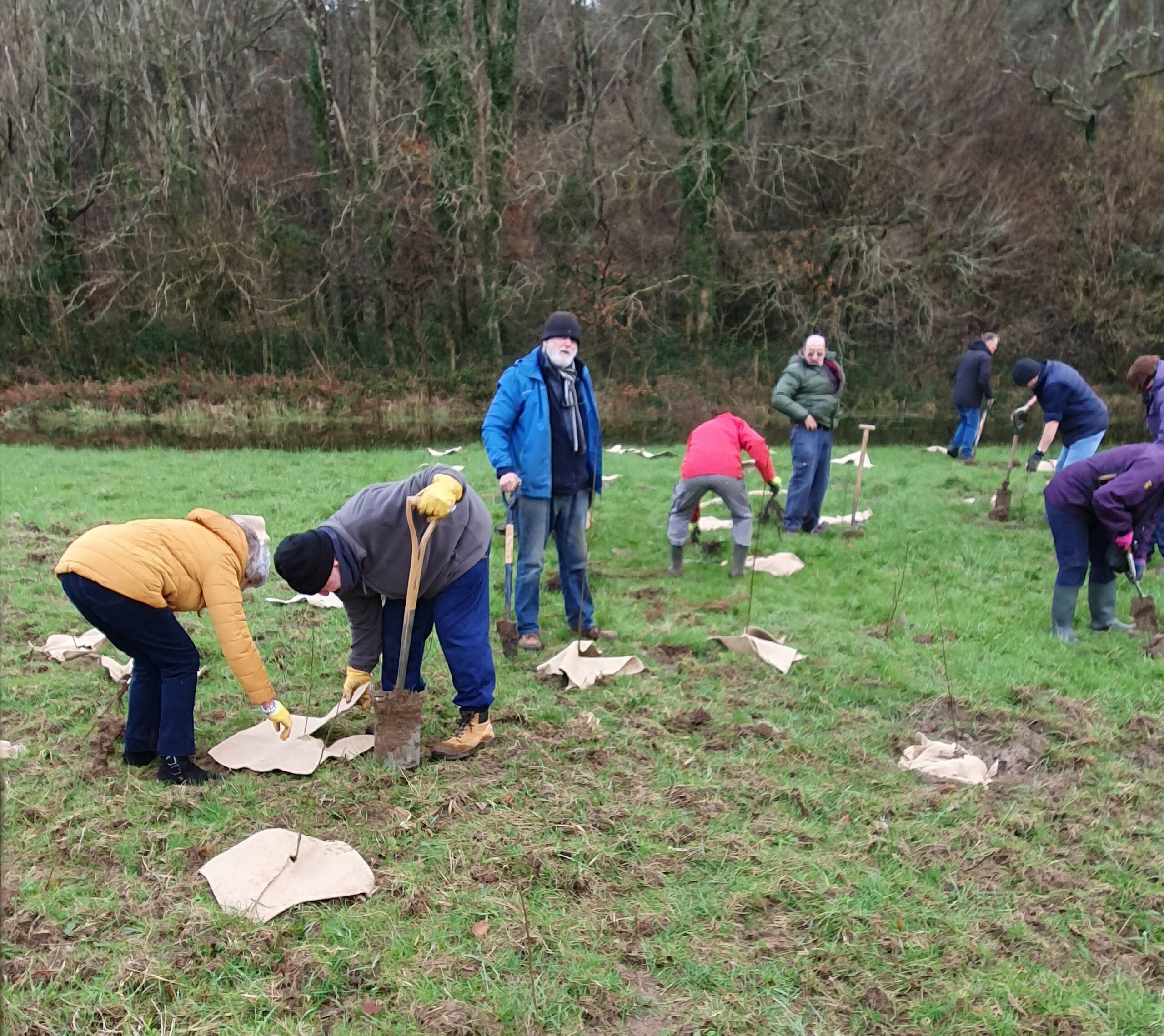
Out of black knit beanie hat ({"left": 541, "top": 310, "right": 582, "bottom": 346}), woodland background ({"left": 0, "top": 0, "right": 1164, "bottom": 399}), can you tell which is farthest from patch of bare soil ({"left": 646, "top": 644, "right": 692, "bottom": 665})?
woodland background ({"left": 0, "top": 0, "right": 1164, "bottom": 399})

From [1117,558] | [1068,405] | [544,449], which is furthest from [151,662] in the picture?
[1068,405]

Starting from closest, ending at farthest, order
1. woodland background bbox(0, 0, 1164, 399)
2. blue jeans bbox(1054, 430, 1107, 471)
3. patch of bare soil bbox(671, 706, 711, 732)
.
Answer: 1. patch of bare soil bbox(671, 706, 711, 732)
2. blue jeans bbox(1054, 430, 1107, 471)
3. woodland background bbox(0, 0, 1164, 399)

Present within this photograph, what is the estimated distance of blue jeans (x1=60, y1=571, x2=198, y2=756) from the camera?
10.9 ft

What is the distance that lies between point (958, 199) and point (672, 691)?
19.4m

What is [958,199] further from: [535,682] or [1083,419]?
[535,682]

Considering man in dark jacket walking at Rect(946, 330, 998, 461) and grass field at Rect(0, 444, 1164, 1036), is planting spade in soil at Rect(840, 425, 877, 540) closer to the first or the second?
grass field at Rect(0, 444, 1164, 1036)

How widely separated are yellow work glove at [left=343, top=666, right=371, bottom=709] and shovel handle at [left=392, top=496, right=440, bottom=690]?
68cm

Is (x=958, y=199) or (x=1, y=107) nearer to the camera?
(x=1, y=107)

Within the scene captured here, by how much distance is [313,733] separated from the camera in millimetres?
4027

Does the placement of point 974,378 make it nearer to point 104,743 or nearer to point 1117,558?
point 1117,558

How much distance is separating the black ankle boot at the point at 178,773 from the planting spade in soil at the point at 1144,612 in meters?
5.52

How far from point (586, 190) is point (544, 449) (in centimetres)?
1687

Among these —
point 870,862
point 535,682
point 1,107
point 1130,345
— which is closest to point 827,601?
point 535,682

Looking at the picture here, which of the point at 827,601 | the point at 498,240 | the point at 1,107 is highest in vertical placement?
the point at 1,107
